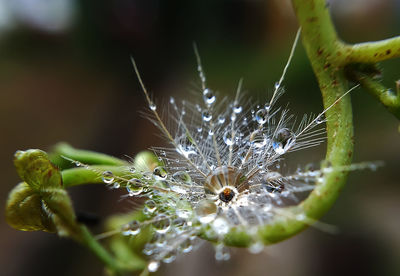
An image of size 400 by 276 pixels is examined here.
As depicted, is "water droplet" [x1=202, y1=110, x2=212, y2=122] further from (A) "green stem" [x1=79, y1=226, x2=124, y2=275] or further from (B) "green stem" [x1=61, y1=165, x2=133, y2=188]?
(A) "green stem" [x1=79, y1=226, x2=124, y2=275]

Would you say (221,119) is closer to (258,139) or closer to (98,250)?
(258,139)

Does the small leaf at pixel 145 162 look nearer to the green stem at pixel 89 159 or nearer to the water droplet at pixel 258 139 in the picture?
the green stem at pixel 89 159

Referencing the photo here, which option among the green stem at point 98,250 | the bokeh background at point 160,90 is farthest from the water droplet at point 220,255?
the bokeh background at point 160,90

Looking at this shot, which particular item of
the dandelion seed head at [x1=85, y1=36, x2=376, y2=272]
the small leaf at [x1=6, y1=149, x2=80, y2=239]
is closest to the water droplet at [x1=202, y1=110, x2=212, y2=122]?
the dandelion seed head at [x1=85, y1=36, x2=376, y2=272]

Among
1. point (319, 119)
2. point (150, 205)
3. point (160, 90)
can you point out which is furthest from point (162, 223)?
point (160, 90)

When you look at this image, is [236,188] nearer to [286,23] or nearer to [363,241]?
[363,241]

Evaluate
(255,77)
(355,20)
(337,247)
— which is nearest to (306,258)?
(337,247)
